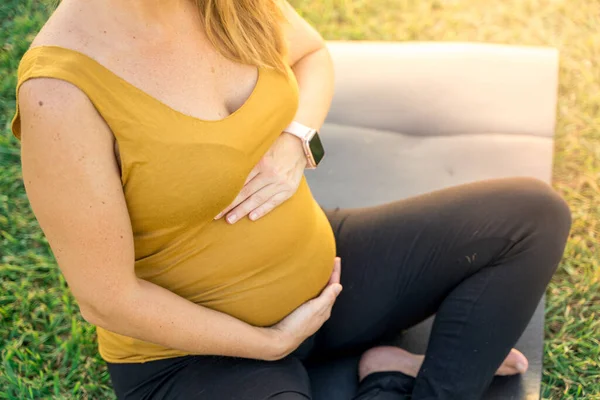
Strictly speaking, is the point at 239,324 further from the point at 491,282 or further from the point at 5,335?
the point at 5,335

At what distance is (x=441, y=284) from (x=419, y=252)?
0.10 metres

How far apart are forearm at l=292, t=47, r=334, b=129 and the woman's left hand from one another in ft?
0.40

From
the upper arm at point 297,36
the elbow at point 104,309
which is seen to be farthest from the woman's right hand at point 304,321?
the upper arm at point 297,36

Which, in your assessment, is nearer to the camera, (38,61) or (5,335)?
(38,61)

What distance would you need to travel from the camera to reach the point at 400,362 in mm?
1869

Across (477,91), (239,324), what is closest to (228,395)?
(239,324)

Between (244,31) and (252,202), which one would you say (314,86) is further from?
(252,202)

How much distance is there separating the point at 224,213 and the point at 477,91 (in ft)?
5.08

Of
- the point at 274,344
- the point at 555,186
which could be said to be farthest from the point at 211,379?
the point at 555,186

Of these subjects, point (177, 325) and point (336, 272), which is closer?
point (177, 325)

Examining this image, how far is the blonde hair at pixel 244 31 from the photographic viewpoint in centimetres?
161

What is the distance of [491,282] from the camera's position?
69.1 inches

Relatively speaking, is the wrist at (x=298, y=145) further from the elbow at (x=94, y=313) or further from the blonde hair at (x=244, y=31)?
the elbow at (x=94, y=313)

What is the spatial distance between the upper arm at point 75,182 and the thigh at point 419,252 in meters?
0.66
